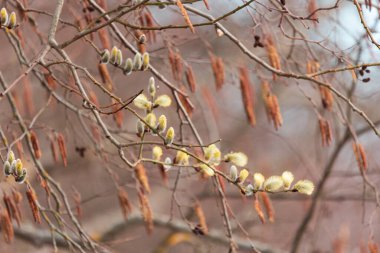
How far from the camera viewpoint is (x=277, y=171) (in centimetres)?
671

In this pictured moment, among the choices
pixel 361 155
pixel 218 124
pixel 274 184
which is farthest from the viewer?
pixel 218 124

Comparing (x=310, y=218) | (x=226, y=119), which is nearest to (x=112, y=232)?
(x=310, y=218)

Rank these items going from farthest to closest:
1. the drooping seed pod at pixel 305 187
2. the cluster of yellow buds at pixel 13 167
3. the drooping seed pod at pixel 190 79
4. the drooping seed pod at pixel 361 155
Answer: the drooping seed pod at pixel 190 79 → the drooping seed pod at pixel 361 155 → the drooping seed pod at pixel 305 187 → the cluster of yellow buds at pixel 13 167

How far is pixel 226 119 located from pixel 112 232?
3134 mm

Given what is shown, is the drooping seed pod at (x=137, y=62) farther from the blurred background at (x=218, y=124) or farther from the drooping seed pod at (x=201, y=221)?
the drooping seed pod at (x=201, y=221)

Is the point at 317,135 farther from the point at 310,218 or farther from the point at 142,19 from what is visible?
the point at 142,19

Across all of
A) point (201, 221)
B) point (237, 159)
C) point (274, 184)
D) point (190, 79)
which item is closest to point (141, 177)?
point (201, 221)

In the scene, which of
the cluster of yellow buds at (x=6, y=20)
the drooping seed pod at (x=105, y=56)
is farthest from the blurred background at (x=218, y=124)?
the cluster of yellow buds at (x=6, y=20)

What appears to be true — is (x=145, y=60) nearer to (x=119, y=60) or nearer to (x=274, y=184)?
(x=119, y=60)

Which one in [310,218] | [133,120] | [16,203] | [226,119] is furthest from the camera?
[226,119]

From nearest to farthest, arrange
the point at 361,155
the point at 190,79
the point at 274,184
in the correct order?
the point at 274,184
the point at 361,155
the point at 190,79

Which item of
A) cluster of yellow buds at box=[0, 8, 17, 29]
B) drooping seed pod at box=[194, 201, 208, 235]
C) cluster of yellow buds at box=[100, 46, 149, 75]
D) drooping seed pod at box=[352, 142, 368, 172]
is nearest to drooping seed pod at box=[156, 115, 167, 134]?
cluster of yellow buds at box=[100, 46, 149, 75]

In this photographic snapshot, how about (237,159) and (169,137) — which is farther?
(237,159)

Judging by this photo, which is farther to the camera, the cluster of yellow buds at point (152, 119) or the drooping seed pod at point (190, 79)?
the drooping seed pod at point (190, 79)
